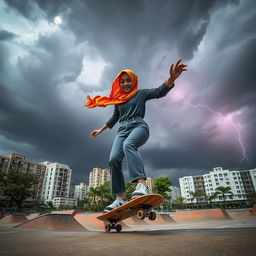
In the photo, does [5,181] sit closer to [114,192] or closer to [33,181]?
[33,181]

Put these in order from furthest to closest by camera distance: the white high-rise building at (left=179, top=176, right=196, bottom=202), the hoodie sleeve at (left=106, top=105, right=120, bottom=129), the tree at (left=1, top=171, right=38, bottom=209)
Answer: the white high-rise building at (left=179, top=176, right=196, bottom=202)
the tree at (left=1, top=171, right=38, bottom=209)
the hoodie sleeve at (left=106, top=105, right=120, bottom=129)

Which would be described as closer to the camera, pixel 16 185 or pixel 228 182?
pixel 16 185

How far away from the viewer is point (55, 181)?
83125 millimetres

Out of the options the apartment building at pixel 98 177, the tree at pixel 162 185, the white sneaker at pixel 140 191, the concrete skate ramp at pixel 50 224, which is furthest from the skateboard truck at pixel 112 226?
the apartment building at pixel 98 177

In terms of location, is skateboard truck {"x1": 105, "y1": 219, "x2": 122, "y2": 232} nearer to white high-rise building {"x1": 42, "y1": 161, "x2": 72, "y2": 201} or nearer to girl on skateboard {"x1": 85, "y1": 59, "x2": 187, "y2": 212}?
girl on skateboard {"x1": 85, "y1": 59, "x2": 187, "y2": 212}

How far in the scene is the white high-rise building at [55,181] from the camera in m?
82.1

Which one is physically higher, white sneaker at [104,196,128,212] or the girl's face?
the girl's face

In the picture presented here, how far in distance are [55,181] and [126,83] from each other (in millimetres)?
91071

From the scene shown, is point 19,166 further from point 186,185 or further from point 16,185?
point 186,185

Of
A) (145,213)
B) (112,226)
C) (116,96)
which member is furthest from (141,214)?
(116,96)

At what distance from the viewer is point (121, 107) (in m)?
3.13

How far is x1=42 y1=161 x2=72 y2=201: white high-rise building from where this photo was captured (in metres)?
82.1

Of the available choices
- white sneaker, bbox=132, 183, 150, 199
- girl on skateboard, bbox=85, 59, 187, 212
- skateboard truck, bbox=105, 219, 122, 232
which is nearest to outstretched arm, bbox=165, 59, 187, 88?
girl on skateboard, bbox=85, 59, 187, 212

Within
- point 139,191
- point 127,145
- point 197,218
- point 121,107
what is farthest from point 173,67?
point 197,218
